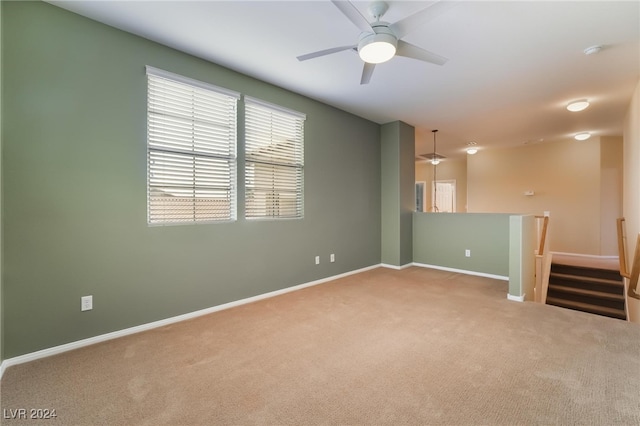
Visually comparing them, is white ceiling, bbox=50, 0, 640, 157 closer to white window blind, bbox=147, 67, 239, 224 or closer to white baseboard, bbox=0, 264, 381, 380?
white window blind, bbox=147, 67, 239, 224

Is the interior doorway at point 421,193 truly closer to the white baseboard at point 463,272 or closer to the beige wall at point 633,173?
the white baseboard at point 463,272

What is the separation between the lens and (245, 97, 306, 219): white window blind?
362cm

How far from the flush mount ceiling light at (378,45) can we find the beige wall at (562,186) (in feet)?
22.2

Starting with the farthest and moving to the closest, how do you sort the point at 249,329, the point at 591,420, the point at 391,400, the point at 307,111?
1. the point at 307,111
2. the point at 249,329
3. the point at 391,400
4. the point at 591,420

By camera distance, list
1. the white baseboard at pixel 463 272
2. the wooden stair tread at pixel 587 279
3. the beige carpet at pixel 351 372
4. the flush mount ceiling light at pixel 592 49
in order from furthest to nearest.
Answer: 1. the wooden stair tread at pixel 587 279
2. the white baseboard at pixel 463 272
3. the flush mount ceiling light at pixel 592 49
4. the beige carpet at pixel 351 372

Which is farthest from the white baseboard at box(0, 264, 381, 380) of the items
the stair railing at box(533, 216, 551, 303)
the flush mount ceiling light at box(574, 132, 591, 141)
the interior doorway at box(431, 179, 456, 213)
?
the interior doorway at box(431, 179, 456, 213)

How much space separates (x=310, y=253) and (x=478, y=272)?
119 inches

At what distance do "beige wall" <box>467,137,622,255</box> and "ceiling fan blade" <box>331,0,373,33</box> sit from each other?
700 centimetres

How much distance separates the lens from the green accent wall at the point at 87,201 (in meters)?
2.19

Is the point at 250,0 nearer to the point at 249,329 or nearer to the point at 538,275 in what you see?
the point at 249,329

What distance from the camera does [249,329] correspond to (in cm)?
280

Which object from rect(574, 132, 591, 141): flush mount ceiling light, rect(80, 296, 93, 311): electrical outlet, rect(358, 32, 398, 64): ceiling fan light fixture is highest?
rect(574, 132, 591, 141): flush mount ceiling light

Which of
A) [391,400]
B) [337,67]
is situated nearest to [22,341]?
[391,400]

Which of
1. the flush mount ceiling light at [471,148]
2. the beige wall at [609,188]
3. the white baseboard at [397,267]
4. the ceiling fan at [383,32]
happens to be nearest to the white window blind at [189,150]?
the ceiling fan at [383,32]
